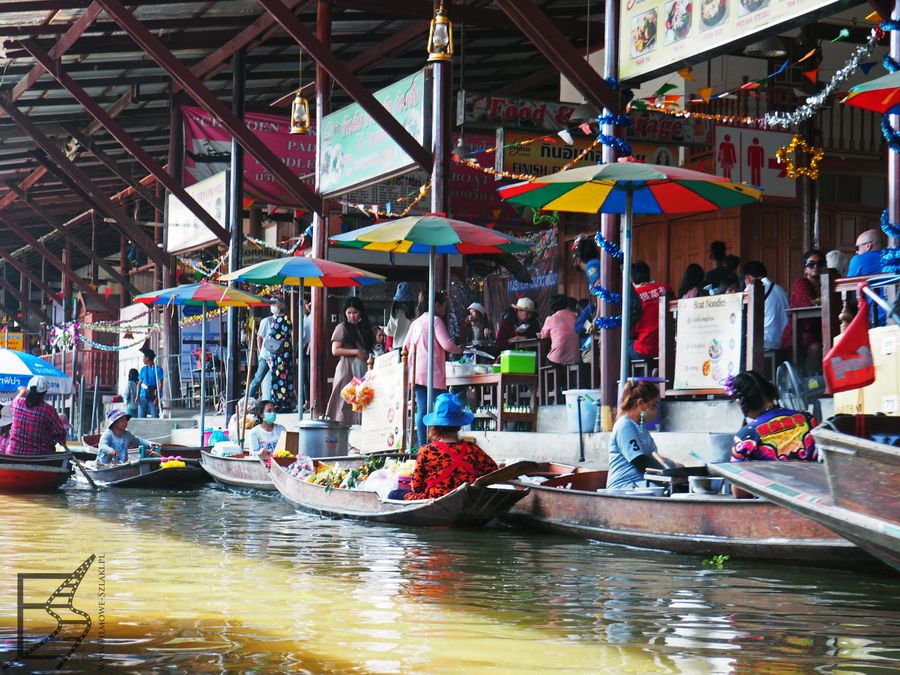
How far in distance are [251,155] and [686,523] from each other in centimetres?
1291

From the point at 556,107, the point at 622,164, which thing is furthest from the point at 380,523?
the point at 556,107

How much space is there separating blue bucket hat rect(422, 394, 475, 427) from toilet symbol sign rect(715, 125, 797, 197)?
716cm

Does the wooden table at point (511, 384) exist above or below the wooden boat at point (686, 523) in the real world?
above

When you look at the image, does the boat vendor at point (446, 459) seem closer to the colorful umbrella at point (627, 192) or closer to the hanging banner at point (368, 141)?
the colorful umbrella at point (627, 192)

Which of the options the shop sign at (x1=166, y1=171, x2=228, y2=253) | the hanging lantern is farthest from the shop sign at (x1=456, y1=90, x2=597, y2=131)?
the shop sign at (x1=166, y1=171, x2=228, y2=253)

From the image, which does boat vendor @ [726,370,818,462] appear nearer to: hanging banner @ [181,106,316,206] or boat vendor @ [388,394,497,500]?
boat vendor @ [388,394,497,500]

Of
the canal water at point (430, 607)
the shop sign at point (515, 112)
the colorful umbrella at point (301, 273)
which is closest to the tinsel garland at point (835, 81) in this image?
the canal water at point (430, 607)

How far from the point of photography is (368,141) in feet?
51.3

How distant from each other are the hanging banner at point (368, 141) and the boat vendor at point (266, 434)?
10.1 feet

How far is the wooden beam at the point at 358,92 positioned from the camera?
46.3 feet

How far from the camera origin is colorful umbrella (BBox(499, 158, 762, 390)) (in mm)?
9750

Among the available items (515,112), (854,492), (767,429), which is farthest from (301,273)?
(854,492)

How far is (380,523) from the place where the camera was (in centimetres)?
1040

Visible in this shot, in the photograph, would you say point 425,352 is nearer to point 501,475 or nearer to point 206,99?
point 501,475
